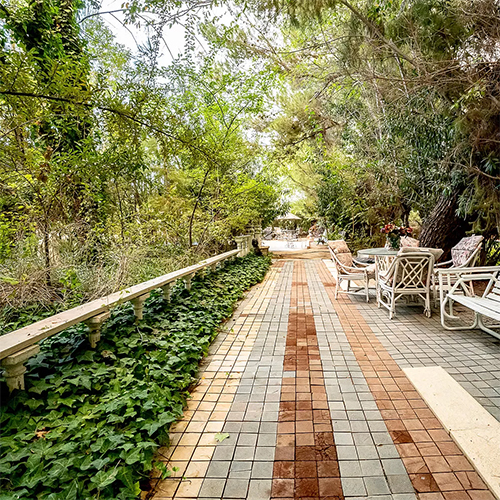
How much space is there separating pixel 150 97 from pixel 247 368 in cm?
292

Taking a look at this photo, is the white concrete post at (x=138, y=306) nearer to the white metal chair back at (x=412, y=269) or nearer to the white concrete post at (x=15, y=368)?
the white concrete post at (x=15, y=368)

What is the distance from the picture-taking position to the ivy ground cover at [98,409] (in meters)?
1.40

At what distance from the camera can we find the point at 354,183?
34.7ft

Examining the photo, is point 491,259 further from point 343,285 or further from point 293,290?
point 293,290

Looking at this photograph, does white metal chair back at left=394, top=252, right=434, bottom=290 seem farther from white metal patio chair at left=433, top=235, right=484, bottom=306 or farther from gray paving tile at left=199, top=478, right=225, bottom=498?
gray paving tile at left=199, top=478, right=225, bottom=498

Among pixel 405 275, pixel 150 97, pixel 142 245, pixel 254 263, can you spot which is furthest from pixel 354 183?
pixel 150 97

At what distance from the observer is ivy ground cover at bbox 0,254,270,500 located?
4.59 ft

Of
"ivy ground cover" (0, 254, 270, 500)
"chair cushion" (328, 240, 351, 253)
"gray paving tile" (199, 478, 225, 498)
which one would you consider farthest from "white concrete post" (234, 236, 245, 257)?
"gray paving tile" (199, 478, 225, 498)

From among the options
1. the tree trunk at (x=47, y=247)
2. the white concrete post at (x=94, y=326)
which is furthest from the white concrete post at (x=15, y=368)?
the tree trunk at (x=47, y=247)

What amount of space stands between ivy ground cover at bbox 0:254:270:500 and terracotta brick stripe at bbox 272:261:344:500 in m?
0.70

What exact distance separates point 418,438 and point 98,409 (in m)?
1.95

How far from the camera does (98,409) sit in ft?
6.10

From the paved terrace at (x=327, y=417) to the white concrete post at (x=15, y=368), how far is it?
3.23ft

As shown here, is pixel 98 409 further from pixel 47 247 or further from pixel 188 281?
pixel 47 247
